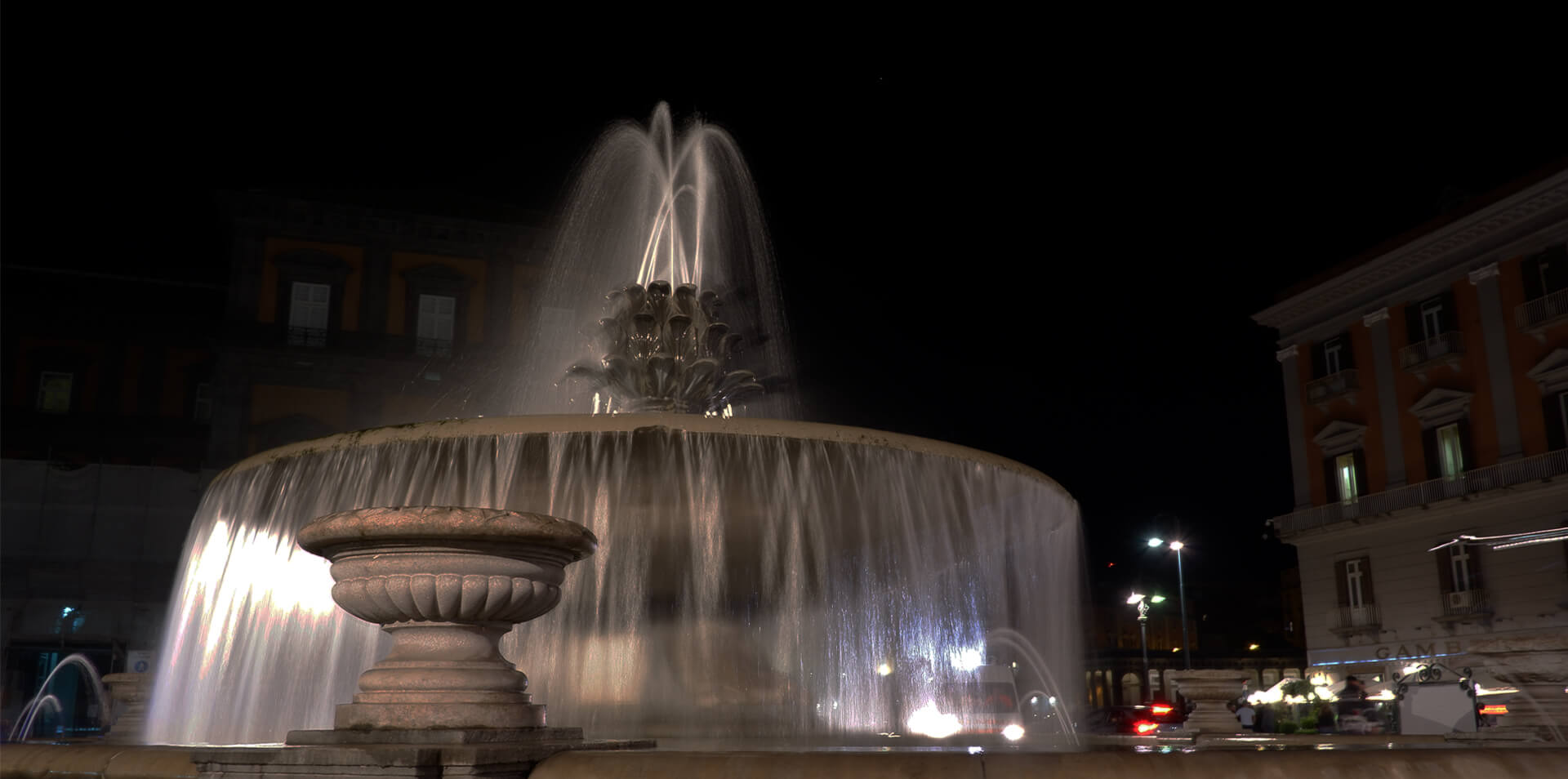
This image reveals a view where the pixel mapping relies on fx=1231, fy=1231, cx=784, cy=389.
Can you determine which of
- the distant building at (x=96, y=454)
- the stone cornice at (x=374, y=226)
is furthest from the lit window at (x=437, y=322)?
the distant building at (x=96, y=454)

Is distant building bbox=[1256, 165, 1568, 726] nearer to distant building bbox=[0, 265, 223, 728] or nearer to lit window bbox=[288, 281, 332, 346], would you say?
lit window bbox=[288, 281, 332, 346]

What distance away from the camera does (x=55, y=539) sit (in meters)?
30.8

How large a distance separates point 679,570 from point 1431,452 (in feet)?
87.0

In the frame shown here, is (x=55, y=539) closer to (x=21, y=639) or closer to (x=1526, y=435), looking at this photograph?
(x=21, y=639)

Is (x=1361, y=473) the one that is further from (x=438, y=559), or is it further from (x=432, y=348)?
(x=438, y=559)

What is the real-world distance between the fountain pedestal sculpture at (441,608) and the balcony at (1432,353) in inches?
1156

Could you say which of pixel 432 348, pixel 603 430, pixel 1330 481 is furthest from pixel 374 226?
pixel 603 430

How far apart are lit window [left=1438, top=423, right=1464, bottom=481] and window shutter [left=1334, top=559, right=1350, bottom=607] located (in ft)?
13.3

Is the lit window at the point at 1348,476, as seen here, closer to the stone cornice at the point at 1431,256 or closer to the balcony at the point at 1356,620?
the balcony at the point at 1356,620

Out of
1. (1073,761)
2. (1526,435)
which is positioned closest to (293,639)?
(1073,761)

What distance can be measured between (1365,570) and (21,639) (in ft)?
109

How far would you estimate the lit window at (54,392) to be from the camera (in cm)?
3903

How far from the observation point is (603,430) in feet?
24.6

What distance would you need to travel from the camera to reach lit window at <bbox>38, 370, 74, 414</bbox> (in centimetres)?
3903
